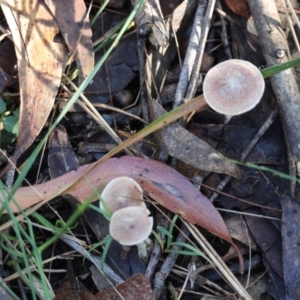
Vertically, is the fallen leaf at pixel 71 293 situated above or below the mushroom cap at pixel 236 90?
below

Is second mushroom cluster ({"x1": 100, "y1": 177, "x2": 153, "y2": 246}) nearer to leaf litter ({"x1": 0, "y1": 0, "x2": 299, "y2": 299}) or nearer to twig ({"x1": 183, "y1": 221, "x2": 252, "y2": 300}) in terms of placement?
leaf litter ({"x1": 0, "y1": 0, "x2": 299, "y2": 299})

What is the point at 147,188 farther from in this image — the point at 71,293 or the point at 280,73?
the point at 280,73

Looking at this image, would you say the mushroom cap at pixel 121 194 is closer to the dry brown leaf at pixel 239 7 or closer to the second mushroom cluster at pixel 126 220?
the second mushroom cluster at pixel 126 220

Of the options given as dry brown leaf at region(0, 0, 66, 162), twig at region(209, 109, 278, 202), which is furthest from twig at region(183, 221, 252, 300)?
dry brown leaf at region(0, 0, 66, 162)

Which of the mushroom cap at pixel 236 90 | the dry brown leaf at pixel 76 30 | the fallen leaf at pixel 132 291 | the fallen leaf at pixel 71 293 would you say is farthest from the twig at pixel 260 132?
the fallen leaf at pixel 71 293

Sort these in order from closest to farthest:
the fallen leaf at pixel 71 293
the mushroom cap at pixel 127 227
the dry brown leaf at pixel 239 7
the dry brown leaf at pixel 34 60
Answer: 1. the mushroom cap at pixel 127 227
2. the fallen leaf at pixel 71 293
3. the dry brown leaf at pixel 34 60
4. the dry brown leaf at pixel 239 7

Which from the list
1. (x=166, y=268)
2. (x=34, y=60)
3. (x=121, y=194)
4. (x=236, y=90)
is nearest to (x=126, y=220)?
(x=121, y=194)
